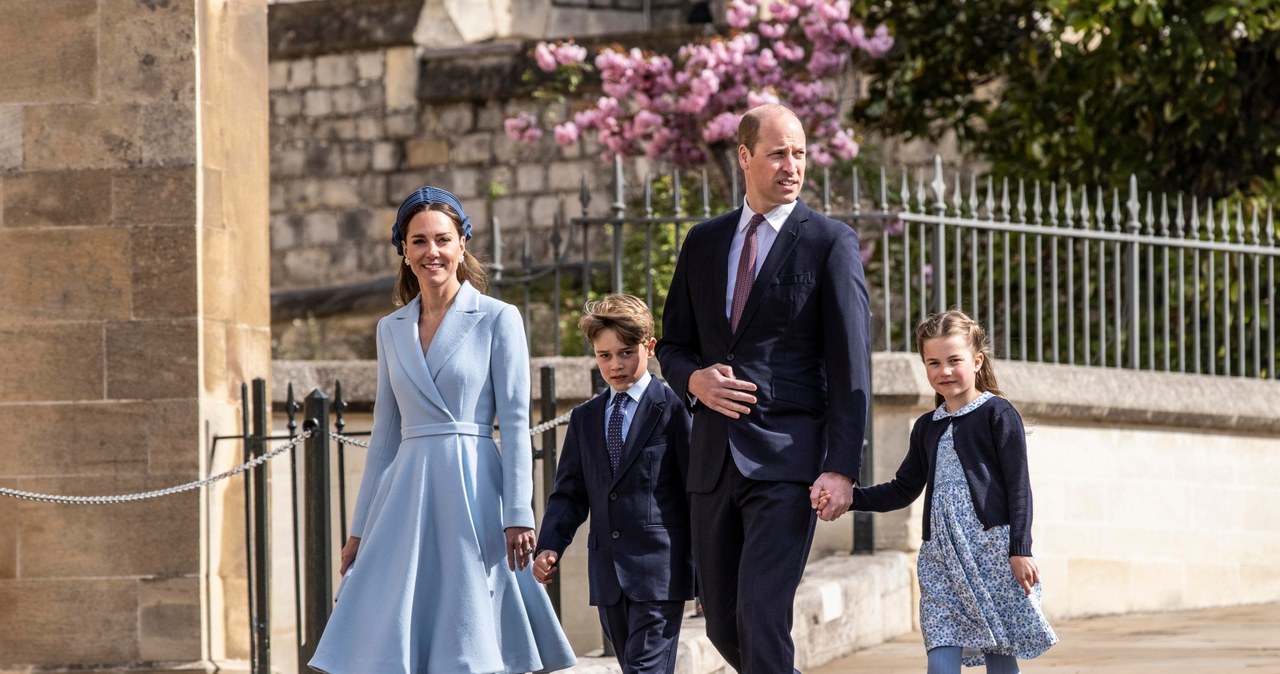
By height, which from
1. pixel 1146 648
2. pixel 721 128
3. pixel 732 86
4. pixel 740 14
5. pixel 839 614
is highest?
pixel 740 14

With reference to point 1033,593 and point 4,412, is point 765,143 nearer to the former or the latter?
point 1033,593

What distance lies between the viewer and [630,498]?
496cm

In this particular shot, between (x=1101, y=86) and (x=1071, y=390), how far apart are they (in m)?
3.34

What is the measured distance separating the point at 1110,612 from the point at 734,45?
16.7 feet

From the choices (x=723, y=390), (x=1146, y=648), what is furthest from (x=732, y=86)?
(x=723, y=390)

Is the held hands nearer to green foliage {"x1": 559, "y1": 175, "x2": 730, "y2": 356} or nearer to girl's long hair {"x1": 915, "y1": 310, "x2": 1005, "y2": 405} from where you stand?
girl's long hair {"x1": 915, "y1": 310, "x2": 1005, "y2": 405}

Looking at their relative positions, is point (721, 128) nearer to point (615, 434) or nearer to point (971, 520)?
point (615, 434)

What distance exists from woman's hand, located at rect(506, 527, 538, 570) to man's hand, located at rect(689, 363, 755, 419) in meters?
0.53

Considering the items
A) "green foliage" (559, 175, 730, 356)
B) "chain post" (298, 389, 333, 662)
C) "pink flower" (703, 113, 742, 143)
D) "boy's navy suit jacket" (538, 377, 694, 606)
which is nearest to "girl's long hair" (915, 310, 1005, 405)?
"boy's navy suit jacket" (538, 377, 694, 606)

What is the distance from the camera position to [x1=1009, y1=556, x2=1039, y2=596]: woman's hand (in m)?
4.71

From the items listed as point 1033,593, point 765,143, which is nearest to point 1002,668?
point 1033,593

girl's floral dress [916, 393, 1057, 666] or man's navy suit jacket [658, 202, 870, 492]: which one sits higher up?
man's navy suit jacket [658, 202, 870, 492]

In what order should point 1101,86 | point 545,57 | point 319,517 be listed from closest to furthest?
1. point 319,517
2. point 1101,86
3. point 545,57

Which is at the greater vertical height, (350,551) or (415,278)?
(415,278)
